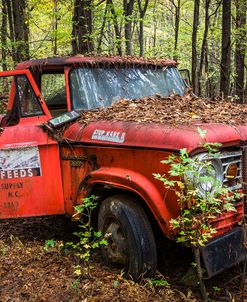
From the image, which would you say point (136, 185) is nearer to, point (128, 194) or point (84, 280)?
point (128, 194)

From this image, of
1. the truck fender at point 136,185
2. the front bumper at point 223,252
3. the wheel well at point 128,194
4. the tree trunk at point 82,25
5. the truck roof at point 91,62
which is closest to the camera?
the front bumper at point 223,252

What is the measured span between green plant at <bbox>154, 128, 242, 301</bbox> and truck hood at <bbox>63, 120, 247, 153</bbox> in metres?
0.11

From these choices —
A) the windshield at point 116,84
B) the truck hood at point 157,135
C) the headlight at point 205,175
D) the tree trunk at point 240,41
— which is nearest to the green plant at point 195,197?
the headlight at point 205,175

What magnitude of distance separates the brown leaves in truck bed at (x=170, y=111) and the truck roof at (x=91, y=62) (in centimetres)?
57

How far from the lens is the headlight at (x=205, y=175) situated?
9.77 ft

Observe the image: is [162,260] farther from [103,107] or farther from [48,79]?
[48,79]

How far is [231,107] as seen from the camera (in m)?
4.70

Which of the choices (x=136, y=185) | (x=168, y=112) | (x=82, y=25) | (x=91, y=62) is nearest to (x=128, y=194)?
(x=136, y=185)

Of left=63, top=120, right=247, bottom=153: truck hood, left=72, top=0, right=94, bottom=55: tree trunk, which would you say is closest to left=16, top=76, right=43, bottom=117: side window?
left=63, top=120, right=247, bottom=153: truck hood

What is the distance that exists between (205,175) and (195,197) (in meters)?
0.26

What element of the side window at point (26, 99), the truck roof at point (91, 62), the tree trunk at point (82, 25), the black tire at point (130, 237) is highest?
the tree trunk at point (82, 25)

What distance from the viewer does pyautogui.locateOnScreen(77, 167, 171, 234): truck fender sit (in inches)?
131

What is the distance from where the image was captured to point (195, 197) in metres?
3.10

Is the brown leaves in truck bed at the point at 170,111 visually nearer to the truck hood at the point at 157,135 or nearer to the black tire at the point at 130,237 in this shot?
the truck hood at the point at 157,135
